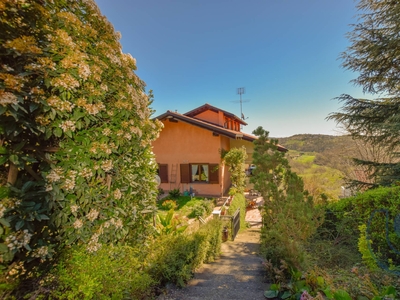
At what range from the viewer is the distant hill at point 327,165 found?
1143 centimetres

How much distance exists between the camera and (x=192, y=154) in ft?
46.0

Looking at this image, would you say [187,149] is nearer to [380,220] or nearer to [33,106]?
[380,220]

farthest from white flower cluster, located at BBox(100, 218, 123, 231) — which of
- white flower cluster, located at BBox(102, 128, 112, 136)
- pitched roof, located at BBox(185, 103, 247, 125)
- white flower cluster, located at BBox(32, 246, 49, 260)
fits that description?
pitched roof, located at BBox(185, 103, 247, 125)

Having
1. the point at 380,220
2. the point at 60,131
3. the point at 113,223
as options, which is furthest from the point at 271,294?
the point at 60,131

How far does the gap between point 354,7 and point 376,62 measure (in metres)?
2.64

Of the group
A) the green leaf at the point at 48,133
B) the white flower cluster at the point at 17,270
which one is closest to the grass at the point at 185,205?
the white flower cluster at the point at 17,270

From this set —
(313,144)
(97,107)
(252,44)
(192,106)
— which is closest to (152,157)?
(97,107)

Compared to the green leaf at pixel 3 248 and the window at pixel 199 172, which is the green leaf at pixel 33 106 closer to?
the green leaf at pixel 3 248

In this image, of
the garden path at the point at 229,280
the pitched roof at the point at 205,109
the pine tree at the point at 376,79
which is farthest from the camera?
the pitched roof at the point at 205,109

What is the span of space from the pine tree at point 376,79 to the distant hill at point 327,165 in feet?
6.87

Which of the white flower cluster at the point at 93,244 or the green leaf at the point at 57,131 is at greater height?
the green leaf at the point at 57,131

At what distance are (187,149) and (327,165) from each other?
13.4 metres

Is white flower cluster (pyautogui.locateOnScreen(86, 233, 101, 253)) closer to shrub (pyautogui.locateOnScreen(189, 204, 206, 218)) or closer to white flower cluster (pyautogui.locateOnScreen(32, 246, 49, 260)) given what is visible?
white flower cluster (pyautogui.locateOnScreen(32, 246, 49, 260))

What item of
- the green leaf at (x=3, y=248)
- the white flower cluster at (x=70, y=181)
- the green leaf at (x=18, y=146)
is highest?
the green leaf at (x=18, y=146)
